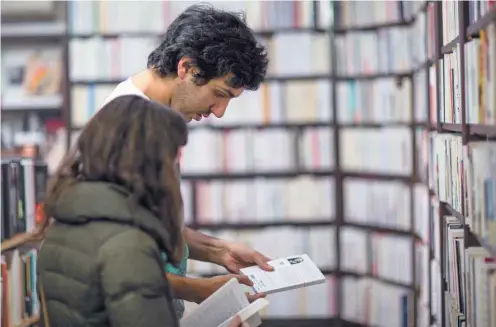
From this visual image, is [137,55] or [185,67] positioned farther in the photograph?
[137,55]

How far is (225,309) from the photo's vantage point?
184 cm

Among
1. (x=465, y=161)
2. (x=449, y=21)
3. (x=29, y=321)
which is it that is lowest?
(x=29, y=321)

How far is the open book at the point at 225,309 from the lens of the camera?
1.79 metres

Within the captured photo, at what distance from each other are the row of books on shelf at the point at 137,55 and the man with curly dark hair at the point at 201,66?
252 centimetres

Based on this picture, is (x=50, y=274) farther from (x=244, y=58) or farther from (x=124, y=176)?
(x=244, y=58)

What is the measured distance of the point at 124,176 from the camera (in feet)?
4.87

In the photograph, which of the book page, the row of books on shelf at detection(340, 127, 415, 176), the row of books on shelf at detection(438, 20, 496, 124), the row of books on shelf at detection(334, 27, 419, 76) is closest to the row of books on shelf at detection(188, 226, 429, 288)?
the row of books on shelf at detection(340, 127, 415, 176)

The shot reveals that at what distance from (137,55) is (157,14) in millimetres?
272

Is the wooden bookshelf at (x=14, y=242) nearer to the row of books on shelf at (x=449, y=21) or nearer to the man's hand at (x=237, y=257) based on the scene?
the man's hand at (x=237, y=257)

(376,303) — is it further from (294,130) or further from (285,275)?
(285,275)

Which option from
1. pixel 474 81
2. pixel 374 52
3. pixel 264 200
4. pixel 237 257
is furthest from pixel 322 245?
pixel 474 81

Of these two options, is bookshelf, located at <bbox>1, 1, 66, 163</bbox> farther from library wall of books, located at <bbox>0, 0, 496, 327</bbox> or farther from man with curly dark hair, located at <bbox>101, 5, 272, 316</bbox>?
man with curly dark hair, located at <bbox>101, 5, 272, 316</bbox>

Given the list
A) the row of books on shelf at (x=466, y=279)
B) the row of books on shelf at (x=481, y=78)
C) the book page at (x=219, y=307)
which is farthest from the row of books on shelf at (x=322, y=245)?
the book page at (x=219, y=307)

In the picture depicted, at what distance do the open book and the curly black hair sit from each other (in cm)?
58
